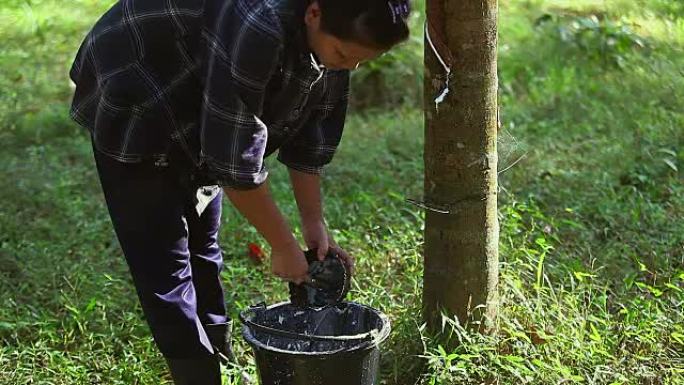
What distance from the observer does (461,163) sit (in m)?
2.85

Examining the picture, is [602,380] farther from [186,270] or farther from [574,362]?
[186,270]

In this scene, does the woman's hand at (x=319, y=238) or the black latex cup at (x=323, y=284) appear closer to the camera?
the black latex cup at (x=323, y=284)

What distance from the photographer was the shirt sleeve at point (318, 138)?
2.75 metres

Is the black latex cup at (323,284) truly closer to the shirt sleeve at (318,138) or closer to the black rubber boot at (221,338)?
the shirt sleeve at (318,138)

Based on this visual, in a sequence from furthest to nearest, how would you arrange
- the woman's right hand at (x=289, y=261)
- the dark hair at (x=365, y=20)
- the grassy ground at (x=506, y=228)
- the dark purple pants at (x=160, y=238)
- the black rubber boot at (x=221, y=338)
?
the black rubber boot at (x=221, y=338)
the grassy ground at (x=506, y=228)
the dark purple pants at (x=160, y=238)
the woman's right hand at (x=289, y=261)
the dark hair at (x=365, y=20)

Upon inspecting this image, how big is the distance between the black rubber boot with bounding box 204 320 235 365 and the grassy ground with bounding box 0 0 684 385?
10 centimetres

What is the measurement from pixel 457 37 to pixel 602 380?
1218mm

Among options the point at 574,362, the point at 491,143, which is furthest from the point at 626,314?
the point at 491,143

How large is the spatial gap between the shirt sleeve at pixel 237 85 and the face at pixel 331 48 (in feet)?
0.31

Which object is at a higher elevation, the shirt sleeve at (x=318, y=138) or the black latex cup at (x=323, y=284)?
the shirt sleeve at (x=318, y=138)

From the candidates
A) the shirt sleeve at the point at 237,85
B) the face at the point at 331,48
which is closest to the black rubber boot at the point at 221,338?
the shirt sleeve at the point at 237,85

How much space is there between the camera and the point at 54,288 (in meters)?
3.85

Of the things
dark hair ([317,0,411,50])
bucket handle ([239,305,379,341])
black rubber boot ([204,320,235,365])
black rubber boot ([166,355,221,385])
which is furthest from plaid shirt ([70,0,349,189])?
black rubber boot ([204,320,235,365])

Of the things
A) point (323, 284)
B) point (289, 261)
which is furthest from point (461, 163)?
point (289, 261)
